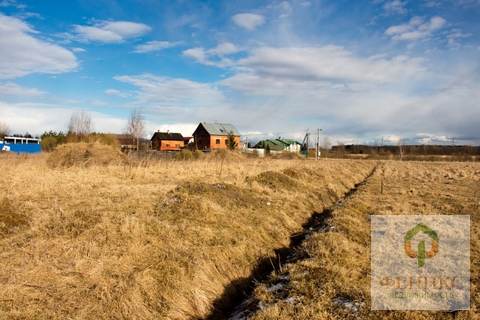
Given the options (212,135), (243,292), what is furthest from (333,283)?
(212,135)

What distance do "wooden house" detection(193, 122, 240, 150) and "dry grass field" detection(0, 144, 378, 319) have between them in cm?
4643

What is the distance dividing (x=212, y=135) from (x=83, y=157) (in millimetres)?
39714

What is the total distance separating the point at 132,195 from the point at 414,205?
9396mm

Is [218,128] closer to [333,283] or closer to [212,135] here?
[212,135]

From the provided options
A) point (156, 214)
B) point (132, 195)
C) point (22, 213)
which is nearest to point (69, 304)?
point (156, 214)

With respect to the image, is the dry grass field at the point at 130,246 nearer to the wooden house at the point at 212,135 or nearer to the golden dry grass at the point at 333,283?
the golden dry grass at the point at 333,283

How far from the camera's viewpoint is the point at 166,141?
6575 cm

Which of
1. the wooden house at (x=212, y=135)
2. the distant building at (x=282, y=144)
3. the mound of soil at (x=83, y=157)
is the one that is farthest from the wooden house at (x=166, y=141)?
the mound of soil at (x=83, y=157)

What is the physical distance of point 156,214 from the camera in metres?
7.28

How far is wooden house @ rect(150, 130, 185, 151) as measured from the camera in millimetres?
65375

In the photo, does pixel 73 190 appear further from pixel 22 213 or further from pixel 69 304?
pixel 69 304

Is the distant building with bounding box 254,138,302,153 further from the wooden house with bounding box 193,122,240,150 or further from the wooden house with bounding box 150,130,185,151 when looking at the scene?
the wooden house with bounding box 193,122,240,150

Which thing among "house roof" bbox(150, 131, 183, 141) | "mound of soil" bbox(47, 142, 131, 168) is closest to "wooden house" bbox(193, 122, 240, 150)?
"house roof" bbox(150, 131, 183, 141)

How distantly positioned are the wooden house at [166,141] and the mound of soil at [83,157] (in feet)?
152
